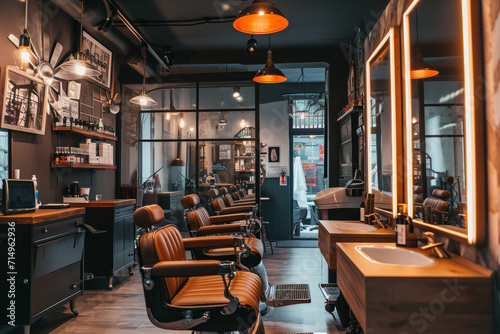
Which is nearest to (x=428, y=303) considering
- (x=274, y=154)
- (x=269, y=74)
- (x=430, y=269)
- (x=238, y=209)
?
(x=430, y=269)

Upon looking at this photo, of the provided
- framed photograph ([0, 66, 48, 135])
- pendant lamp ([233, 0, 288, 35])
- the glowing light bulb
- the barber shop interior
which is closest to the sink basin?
the barber shop interior

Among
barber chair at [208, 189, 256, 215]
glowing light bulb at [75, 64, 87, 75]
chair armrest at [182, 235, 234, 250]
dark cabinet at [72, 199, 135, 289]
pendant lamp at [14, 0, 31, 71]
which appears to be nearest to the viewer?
chair armrest at [182, 235, 234, 250]

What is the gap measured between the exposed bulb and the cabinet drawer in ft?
4.68

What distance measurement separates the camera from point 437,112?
6.32 feet

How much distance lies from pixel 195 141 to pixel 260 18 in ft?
10.8

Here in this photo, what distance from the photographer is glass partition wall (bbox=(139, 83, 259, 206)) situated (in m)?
6.15

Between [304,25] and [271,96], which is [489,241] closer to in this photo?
[304,25]

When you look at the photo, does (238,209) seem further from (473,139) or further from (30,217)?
(473,139)

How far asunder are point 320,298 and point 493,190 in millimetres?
2462

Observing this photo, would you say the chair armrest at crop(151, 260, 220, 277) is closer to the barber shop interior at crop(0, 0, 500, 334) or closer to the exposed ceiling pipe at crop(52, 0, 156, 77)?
the barber shop interior at crop(0, 0, 500, 334)

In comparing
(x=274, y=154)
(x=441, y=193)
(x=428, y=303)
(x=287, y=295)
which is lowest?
(x=287, y=295)

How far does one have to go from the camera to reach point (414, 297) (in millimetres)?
1362

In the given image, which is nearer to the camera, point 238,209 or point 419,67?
point 419,67

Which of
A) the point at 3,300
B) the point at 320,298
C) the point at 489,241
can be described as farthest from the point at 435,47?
the point at 3,300
